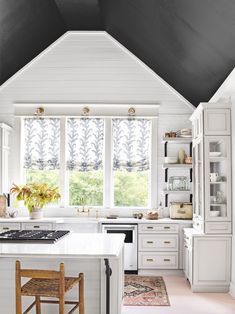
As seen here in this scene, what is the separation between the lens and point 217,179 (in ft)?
20.8

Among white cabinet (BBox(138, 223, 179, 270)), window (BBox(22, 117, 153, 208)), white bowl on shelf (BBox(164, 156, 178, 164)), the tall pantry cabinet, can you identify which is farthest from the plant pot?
the tall pantry cabinet

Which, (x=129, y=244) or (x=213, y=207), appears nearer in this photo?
(x=213, y=207)

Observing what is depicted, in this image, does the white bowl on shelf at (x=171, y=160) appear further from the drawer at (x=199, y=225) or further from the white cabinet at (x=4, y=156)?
the white cabinet at (x=4, y=156)

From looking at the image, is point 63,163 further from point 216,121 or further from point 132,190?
point 216,121

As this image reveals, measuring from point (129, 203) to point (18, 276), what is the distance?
4465 mm

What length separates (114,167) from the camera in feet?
26.7

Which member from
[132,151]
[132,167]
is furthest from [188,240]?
[132,151]

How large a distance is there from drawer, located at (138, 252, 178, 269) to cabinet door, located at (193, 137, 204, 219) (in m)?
0.83

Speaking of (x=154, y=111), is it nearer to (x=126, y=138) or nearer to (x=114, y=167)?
(x=126, y=138)

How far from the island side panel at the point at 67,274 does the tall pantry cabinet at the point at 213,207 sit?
2370mm

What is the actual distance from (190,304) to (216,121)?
234 cm

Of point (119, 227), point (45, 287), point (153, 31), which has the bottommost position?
point (45, 287)

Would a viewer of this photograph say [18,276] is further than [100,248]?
No

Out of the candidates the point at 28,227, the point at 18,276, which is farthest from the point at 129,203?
the point at 18,276
